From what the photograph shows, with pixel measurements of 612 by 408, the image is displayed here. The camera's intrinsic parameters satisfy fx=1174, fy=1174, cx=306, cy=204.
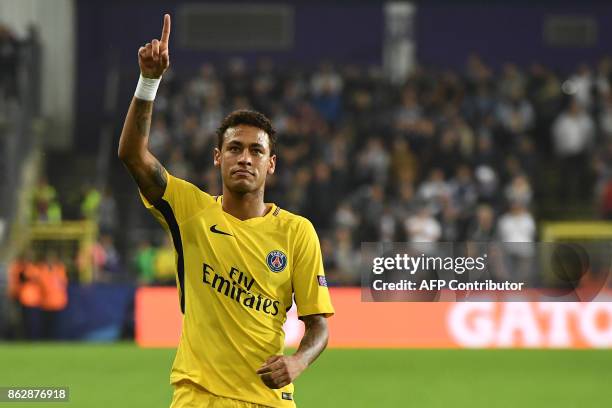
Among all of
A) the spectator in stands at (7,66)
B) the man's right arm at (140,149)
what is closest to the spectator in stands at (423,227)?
the spectator in stands at (7,66)

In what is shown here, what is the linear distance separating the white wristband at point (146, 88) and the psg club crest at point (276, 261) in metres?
0.79

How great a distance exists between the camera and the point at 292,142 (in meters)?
21.2

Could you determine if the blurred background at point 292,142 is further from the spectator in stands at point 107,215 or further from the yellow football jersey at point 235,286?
the yellow football jersey at point 235,286

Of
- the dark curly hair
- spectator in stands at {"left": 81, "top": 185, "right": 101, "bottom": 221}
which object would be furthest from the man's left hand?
spectator in stands at {"left": 81, "top": 185, "right": 101, "bottom": 221}

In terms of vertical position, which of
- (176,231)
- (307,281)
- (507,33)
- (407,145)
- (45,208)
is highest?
(507,33)

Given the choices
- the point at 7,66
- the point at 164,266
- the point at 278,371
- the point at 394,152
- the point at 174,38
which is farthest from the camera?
the point at 174,38

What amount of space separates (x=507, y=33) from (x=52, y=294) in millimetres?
15459

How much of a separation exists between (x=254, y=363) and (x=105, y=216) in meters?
16.3

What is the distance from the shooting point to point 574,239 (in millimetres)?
19031

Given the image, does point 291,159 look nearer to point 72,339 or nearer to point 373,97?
point 373,97

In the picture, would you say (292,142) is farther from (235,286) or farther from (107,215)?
(235,286)

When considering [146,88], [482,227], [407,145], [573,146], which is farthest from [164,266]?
[146,88]

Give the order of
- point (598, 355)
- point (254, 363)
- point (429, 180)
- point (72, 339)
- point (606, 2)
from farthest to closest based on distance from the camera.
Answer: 1. point (606, 2)
2. point (429, 180)
3. point (72, 339)
4. point (598, 355)
5. point (254, 363)

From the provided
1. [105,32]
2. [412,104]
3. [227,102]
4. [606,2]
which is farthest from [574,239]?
[105,32]
